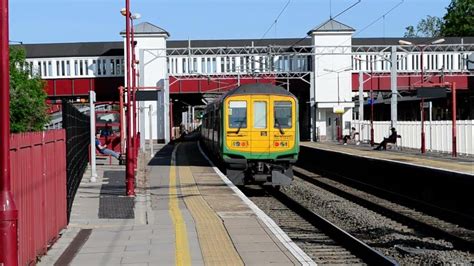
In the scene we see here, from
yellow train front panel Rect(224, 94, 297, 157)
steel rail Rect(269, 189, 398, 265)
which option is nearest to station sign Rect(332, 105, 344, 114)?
yellow train front panel Rect(224, 94, 297, 157)

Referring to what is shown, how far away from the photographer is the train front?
23844mm

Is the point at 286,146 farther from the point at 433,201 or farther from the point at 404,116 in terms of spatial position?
the point at 404,116

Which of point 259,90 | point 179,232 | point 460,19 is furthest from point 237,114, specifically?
point 460,19

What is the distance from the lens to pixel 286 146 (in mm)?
24078

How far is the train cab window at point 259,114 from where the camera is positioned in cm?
2425

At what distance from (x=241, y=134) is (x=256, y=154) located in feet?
2.75

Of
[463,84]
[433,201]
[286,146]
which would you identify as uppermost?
[463,84]

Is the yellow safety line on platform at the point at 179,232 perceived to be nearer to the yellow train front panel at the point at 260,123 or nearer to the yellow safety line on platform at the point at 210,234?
the yellow safety line on platform at the point at 210,234

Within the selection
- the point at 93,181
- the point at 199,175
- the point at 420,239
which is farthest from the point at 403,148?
the point at 420,239

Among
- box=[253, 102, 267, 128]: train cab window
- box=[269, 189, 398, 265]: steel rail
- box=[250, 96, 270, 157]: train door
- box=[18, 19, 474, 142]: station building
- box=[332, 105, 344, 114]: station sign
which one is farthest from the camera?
box=[18, 19, 474, 142]: station building

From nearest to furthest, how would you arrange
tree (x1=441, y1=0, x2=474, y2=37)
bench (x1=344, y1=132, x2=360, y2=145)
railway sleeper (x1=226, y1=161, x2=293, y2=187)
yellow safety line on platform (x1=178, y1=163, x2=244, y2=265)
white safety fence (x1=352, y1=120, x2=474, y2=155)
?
yellow safety line on platform (x1=178, y1=163, x2=244, y2=265) < railway sleeper (x1=226, y1=161, x2=293, y2=187) < white safety fence (x1=352, y1=120, x2=474, y2=155) < bench (x1=344, y1=132, x2=360, y2=145) < tree (x1=441, y1=0, x2=474, y2=37)

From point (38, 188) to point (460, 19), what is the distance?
100511 millimetres

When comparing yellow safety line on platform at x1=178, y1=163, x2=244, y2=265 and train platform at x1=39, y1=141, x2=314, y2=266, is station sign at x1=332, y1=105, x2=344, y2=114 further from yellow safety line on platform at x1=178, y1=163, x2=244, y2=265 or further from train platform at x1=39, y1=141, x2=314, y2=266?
yellow safety line on platform at x1=178, y1=163, x2=244, y2=265

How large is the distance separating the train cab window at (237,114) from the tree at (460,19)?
271ft
